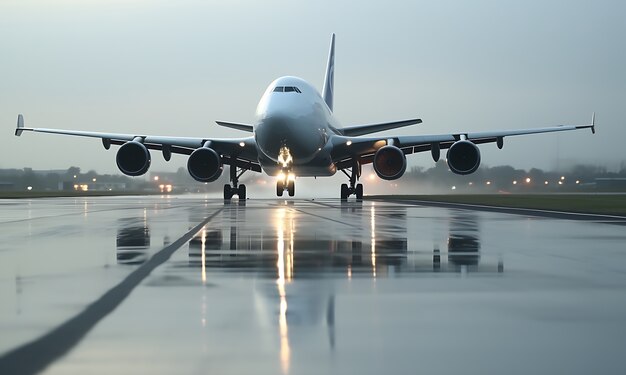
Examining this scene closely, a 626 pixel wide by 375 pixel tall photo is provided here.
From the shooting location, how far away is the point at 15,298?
6715 millimetres

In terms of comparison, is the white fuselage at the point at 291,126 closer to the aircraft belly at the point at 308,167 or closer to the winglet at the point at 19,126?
the aircraft belly at the point at 308,167

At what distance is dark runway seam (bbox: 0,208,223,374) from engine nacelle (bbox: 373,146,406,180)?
1017 inches

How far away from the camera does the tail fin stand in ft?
169

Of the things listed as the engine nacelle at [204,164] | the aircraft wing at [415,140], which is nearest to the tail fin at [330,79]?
the aircraft wing at [415,140]

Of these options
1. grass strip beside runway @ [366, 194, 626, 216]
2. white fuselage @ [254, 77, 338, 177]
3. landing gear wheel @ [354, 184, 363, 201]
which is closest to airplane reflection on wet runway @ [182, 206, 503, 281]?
grass strip beside runway @ [366, 194, 626, 216]

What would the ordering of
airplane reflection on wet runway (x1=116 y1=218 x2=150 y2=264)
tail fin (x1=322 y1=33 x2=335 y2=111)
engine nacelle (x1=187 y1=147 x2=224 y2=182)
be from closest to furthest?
1. airplane reflection on wet runway (x1=116 y1=218 x2=150 y2=264)
2. engine nacelle (x1=187 y1=147 x2=224 y2=182)
3. tail fin (x1=322 y1=33 x2=335 y2=111)

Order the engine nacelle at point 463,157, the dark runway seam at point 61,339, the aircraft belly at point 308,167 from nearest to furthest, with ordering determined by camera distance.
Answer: the dark runway seam at point 61,339
the engine nacelle at point 463,157
the aircraft belly at point 308,167

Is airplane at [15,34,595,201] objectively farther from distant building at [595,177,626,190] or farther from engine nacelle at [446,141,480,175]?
distant building at [595,177,626,190]

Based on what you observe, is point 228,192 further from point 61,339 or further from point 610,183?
point 610,183

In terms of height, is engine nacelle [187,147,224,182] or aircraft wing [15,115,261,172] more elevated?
aircraft wing [15,115,261,172]

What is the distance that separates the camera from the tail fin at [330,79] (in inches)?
2030

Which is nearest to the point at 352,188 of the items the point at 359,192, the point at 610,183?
the point at 359,192

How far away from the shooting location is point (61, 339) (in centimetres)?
500

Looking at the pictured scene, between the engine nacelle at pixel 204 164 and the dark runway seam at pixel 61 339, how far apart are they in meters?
24.9
